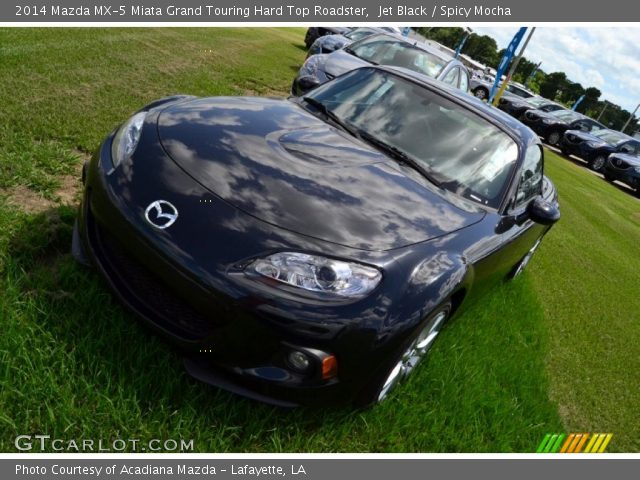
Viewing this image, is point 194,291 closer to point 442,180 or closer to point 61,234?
point 61,234

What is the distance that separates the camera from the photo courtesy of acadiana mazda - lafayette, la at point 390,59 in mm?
6688

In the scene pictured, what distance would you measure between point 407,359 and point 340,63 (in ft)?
17.8

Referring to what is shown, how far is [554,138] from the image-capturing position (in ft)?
59.2

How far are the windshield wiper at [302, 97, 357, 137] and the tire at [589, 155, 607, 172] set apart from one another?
621 inches

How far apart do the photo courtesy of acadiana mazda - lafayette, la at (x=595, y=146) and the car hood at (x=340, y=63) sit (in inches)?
487

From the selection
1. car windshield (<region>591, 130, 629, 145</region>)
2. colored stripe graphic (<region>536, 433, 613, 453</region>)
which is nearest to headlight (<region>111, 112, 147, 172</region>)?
colored stripe graphic (<region>536, 433, 613, 453</region>)

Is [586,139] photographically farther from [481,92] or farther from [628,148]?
[481,92]

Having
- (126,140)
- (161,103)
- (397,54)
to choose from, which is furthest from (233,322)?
(397,54)

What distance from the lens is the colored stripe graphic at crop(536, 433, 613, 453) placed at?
270 cm

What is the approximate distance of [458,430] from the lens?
246cm

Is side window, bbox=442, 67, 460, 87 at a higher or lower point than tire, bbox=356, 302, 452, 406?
higher

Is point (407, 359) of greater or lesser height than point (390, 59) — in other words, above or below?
below

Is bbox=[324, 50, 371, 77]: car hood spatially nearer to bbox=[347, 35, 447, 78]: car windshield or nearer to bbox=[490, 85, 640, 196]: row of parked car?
bbox=[347, 35, 447, 78]: car windshield

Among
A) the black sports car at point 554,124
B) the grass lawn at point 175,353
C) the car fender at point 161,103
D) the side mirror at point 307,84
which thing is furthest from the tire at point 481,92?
the car fender at point 161,103
